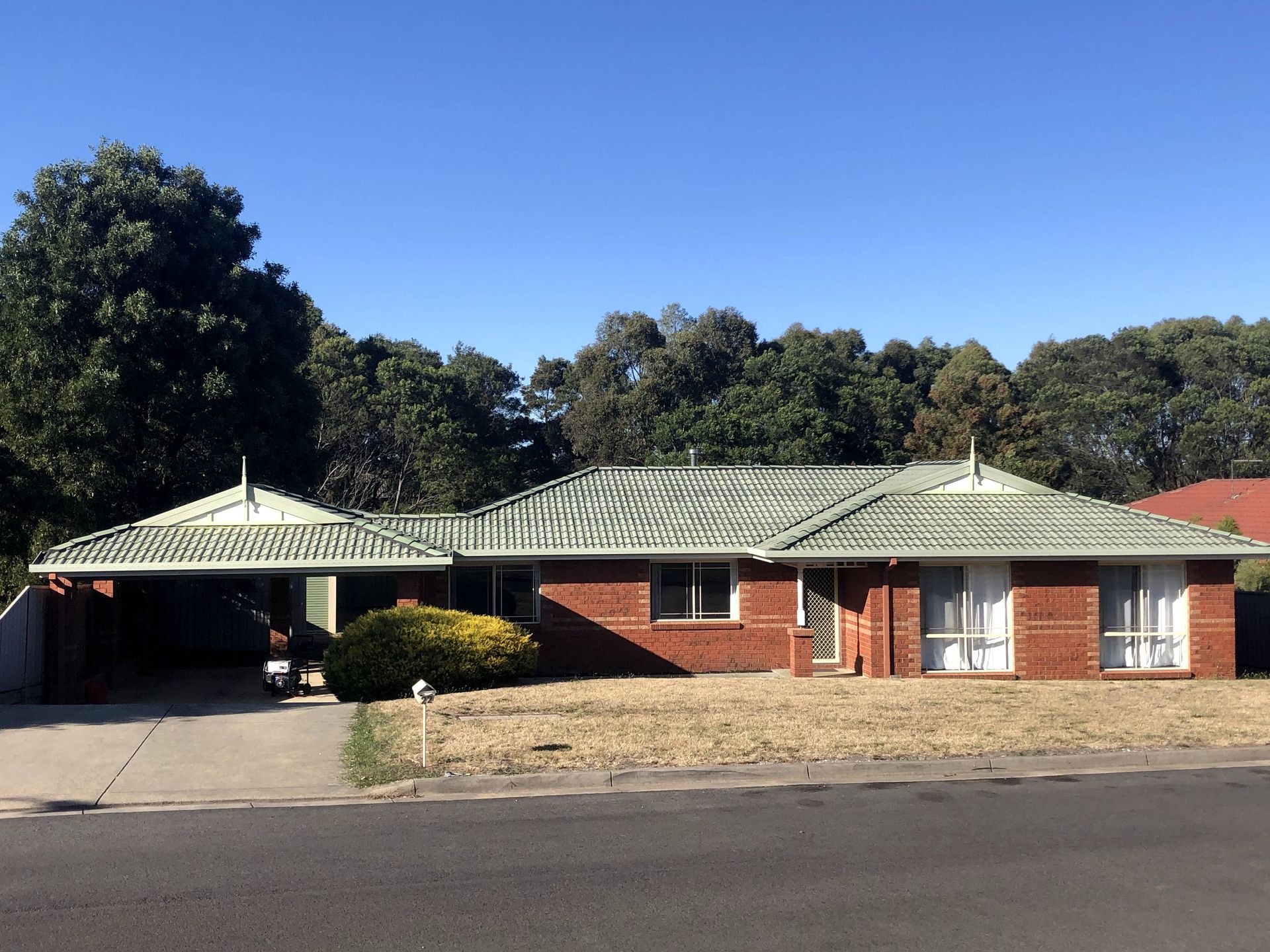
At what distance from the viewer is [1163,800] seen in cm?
981

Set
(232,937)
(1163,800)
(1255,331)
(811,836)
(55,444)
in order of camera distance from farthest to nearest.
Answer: (1255,331) < (55,444) < (1163,800) < (811,836) < (232,937)

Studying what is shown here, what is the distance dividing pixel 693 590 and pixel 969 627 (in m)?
5.18

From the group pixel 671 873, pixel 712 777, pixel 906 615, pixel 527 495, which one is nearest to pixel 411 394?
pixel 527 495

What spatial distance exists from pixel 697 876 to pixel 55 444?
22.5 m

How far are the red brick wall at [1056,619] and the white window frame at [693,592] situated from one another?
16.8ft

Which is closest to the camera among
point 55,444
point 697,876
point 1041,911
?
point 1041,911

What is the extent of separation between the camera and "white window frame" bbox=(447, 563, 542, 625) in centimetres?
2061

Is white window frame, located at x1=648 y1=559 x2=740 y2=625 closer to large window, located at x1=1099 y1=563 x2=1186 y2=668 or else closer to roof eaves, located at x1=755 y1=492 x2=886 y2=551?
roof eaves, located at x1=755 y1=492 x2=886 y2=551

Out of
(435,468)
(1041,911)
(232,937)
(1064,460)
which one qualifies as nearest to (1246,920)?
(1041,911)

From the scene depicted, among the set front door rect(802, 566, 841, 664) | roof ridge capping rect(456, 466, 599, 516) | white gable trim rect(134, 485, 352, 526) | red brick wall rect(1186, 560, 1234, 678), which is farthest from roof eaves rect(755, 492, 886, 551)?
white gable trim rect(134, 485, 352, 526)

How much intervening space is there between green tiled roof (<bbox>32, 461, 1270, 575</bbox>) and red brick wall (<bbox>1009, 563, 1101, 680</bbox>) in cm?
59

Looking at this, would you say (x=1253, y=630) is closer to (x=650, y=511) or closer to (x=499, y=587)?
(x=650, y=511)

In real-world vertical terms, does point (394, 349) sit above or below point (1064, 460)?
above

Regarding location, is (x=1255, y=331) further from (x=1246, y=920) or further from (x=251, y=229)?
(x=1246, y=920)
